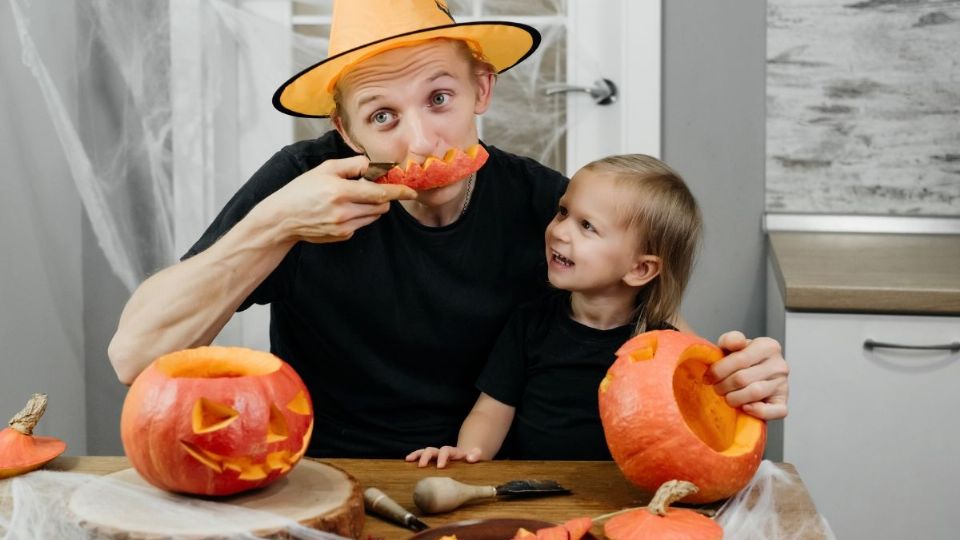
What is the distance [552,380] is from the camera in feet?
5.20

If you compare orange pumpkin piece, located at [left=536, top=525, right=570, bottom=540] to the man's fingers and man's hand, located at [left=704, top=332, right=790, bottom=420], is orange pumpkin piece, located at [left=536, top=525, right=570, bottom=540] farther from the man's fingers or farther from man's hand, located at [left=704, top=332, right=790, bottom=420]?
the man's fingers

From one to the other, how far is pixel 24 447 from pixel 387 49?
2.27 feet

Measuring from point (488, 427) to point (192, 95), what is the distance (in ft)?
5.13

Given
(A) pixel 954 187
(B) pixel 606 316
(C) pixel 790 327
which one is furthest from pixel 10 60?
(A) pixel 954 187

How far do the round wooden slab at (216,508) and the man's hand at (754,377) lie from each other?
45 centimetres

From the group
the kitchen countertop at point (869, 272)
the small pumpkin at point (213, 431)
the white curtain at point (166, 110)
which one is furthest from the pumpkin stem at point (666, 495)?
the white curtain at point (166, 110)

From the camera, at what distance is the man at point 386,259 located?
54.7 inches

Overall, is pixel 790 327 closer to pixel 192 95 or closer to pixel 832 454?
pixel 832 454

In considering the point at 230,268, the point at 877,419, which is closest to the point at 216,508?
the point at 230,268

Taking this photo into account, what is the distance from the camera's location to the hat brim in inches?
56.2

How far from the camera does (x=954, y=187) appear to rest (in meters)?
2.65

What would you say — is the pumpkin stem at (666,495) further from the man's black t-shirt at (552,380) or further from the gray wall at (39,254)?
the gray wall at (39,254)

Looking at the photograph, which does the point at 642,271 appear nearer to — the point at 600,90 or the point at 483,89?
the point at 483,89

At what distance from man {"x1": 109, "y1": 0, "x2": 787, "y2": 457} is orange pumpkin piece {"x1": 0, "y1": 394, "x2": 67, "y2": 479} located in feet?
0.51
